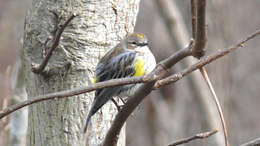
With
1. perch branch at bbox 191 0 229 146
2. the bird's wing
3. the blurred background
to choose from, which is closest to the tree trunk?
the bird's wing

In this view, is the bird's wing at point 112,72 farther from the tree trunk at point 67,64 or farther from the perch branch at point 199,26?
the perch branch at point 199,26

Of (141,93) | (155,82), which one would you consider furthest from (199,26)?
(141,93)

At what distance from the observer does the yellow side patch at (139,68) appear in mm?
3791

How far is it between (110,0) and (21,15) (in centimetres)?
1036

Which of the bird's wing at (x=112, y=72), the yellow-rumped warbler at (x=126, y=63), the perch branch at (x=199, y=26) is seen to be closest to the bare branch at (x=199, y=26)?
the perch branch at (x=199, y=26)

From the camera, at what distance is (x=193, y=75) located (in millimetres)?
7746

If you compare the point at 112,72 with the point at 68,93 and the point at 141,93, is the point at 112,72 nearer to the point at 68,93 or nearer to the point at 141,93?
the point at 141,93

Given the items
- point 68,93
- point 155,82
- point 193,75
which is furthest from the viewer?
point 193,75

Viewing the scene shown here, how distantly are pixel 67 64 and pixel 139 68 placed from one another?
3.13 ft

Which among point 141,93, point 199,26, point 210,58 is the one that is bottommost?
point 141,93

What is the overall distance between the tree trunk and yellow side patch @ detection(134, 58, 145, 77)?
62 centimetres

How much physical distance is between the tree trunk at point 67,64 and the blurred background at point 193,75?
4.74 metres

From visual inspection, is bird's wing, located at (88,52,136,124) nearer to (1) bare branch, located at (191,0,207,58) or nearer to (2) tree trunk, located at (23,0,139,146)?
(2) tree trunk, located at (23,0,139,146)

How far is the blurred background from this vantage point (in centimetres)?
794
